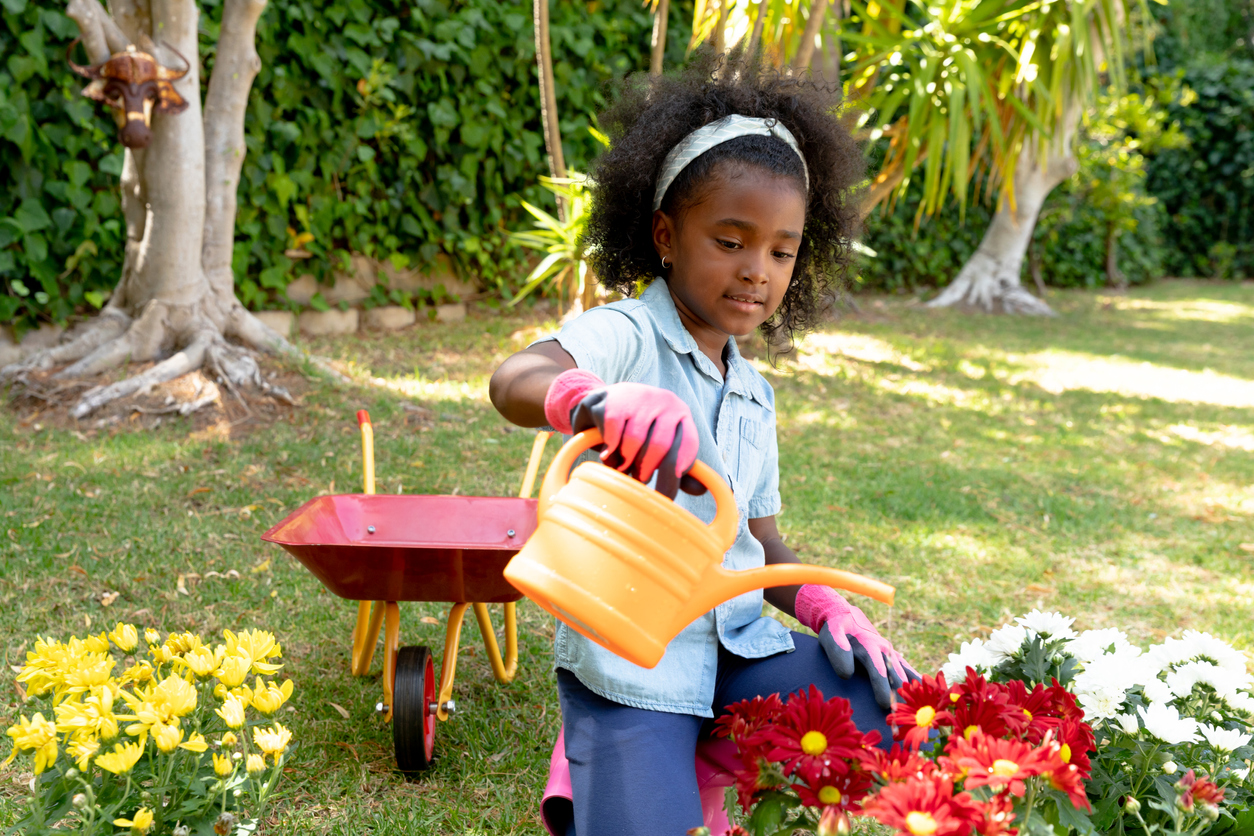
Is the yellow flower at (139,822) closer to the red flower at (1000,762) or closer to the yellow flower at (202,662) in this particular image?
the yellow flower at (202,662)

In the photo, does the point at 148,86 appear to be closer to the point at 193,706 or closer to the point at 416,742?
the point at 416,742

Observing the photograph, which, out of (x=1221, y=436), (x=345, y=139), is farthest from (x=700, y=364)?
(x=1221, y=436)

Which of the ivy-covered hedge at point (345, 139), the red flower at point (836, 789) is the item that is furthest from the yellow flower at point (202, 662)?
the ivy-covered hedge at point (345, 139)

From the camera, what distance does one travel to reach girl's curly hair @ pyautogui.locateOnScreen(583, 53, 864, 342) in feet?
5.00

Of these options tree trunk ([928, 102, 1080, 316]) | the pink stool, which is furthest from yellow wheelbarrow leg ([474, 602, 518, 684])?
tree trunk ([928, 102, 1080, 316])

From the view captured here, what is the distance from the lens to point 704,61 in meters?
1.76

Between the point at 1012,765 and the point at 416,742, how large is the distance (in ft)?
3.99

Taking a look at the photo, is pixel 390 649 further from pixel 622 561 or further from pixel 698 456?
pixel 622 561

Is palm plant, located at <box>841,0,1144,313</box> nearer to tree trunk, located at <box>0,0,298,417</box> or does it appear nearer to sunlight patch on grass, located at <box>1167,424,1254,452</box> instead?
sunlight patch on grass, located at <box>1167,424,1254,452</box>

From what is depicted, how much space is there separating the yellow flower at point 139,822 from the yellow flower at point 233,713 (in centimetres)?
11

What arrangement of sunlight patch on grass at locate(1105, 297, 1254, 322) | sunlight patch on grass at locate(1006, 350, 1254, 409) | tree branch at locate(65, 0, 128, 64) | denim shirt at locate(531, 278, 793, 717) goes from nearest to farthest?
1. denim shirt at locate(531, 278, 793, 717)
2. tree branch at locate(65, 0, 128, 64)
3. sunlight patch on grass at locate(1006, 350, 1254, 409)
4. sunlight patch on grass at locate(1105, 297, 1254, 322)

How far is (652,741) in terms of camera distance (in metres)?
1.31

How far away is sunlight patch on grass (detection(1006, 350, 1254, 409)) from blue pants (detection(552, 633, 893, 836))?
4728 mm

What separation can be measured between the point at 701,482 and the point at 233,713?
54cm
